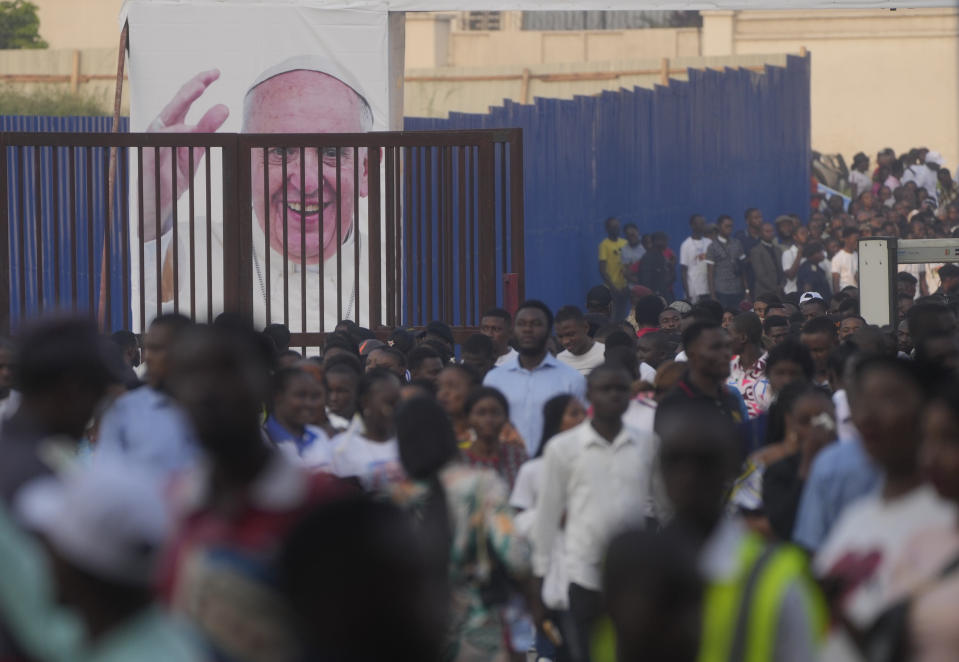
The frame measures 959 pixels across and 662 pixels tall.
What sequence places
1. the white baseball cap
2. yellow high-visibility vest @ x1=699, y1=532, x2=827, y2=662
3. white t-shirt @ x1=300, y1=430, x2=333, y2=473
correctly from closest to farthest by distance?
the white baseball cap → yellow high-visibility vest @ x1=699, y1=532, x2=827, y2=662 → white t-shirt @ x1=300, y1=430, x2=333, y2=473

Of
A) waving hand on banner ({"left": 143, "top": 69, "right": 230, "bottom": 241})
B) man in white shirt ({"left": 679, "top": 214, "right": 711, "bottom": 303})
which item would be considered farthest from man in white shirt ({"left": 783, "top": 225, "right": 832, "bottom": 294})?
waving hand on banner ({"left": 143, "top": 69, "right": 230, "bottom": 241})

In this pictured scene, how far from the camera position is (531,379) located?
8.56 m

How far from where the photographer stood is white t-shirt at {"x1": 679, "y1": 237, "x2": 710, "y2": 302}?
70.2 ft

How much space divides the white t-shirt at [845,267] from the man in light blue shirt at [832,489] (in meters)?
16.6

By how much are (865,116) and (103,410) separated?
32392 millimetres

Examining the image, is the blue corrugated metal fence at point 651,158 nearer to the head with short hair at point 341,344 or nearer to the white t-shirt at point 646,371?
the head with short hair at point 341,344

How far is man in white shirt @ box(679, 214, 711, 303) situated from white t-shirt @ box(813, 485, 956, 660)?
17249mm

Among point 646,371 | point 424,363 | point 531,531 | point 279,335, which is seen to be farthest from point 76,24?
point 531,531

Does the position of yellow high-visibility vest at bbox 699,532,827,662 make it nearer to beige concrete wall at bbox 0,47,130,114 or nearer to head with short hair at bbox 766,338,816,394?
head with short hair at bbox 766,338,816,394

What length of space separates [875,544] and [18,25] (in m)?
34.3

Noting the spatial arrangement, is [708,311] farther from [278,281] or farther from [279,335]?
[278,281]

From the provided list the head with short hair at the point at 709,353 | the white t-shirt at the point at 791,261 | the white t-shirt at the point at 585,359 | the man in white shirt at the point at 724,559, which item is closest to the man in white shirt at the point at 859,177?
the white t-shirt at the point at 791,261

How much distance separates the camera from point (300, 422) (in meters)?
6.89

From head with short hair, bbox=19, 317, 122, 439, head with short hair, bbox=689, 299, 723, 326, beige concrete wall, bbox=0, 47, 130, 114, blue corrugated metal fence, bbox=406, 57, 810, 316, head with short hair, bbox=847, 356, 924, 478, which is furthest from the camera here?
beige concrete wall, bbox=0, 47, 130, 114
